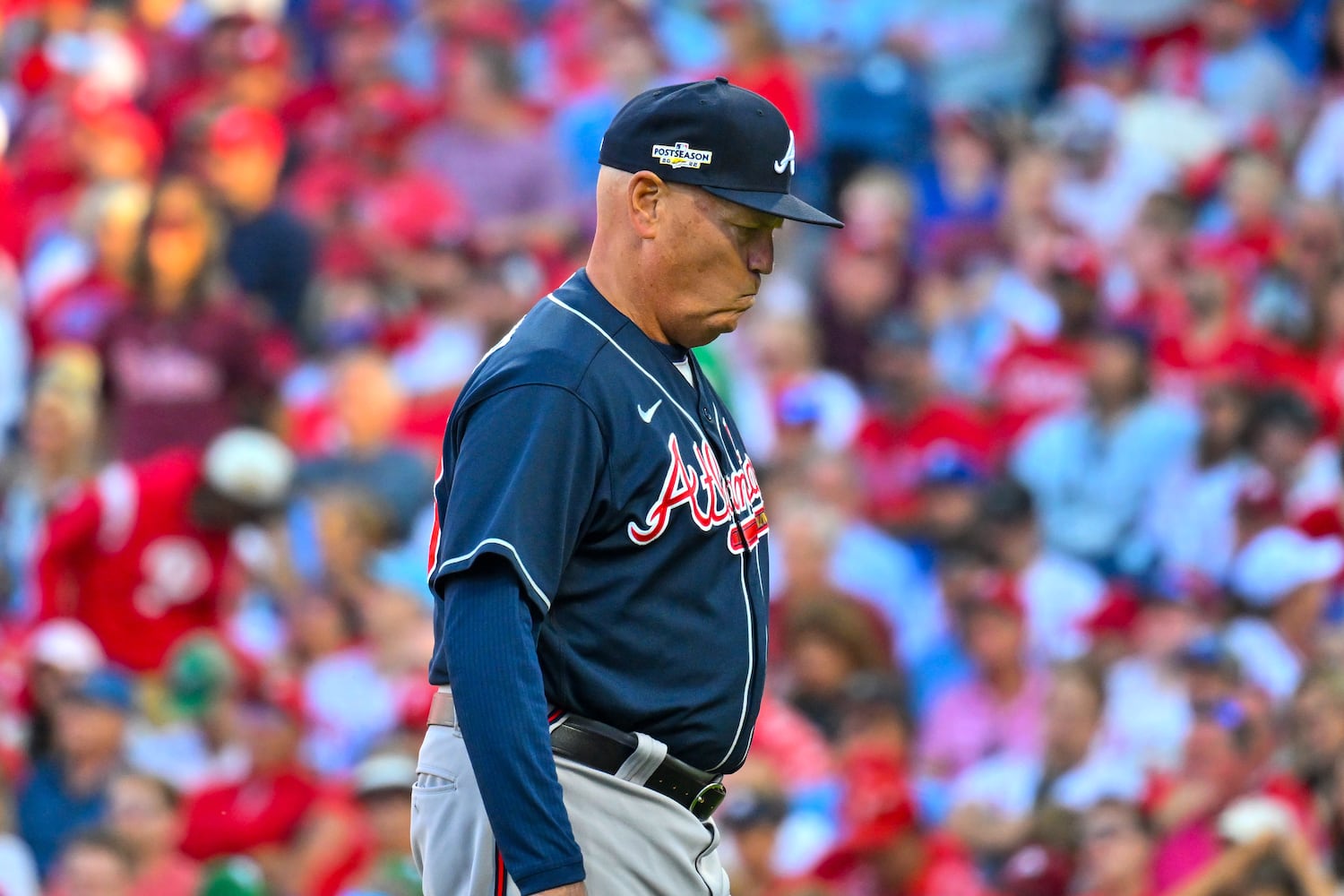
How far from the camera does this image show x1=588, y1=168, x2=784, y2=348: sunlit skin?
2904 mm

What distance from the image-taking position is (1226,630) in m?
6.62

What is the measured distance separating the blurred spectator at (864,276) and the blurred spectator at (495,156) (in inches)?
53.1

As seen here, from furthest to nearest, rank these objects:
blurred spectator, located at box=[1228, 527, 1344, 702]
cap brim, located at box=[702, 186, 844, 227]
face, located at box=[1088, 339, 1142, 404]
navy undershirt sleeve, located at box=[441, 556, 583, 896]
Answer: face, located at box=[1088, 339, 1142, 404], blurred spectator, located at box=[1228, 527, 1344, 702], cap brim, located at box=[702, 186, 844, 227], navy undershirt sleeve, located at box=[441, 556, 583, 896]

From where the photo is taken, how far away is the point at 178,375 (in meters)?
8.95

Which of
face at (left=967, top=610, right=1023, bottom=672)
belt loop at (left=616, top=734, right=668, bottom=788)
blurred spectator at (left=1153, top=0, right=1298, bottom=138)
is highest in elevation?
blurred spectator at (left=1153, top=0, right=1298, bottom=138)

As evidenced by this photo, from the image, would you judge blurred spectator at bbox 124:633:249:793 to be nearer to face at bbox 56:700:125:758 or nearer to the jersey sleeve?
face at bbox 56:700:125:758

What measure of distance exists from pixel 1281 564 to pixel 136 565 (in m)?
4.03

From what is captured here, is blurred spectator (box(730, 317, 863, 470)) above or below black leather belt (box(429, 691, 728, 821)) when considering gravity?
above

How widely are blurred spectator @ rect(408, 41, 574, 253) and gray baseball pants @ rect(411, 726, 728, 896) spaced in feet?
23.4

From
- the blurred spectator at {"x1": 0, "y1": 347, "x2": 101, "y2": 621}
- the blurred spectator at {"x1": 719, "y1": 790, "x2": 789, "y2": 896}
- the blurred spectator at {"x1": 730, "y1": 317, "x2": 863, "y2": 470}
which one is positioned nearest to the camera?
the blurred spectator at {"x1": 719, "y1": 790, "x2": 789, "y2": 896}

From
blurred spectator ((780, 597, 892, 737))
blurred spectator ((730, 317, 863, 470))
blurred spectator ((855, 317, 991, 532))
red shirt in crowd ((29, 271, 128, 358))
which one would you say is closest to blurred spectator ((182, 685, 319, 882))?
blurred spectator ((780, 597, 892, 737))

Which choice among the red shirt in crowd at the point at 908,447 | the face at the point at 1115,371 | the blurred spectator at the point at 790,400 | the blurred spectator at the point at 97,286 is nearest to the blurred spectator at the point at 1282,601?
the face at the point at 1115,371

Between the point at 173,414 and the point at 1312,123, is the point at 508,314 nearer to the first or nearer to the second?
the point at 173,414

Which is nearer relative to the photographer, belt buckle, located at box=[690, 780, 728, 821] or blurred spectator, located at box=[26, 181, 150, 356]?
belt buckle, located at box=[690, 780, 728, 821]
